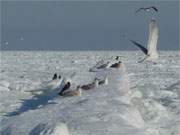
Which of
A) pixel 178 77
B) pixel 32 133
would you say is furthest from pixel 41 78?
pixel 32 133

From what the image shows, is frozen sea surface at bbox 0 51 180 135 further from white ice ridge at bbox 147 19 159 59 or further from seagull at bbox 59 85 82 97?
white ice ridge at bbox 147 19 159 59

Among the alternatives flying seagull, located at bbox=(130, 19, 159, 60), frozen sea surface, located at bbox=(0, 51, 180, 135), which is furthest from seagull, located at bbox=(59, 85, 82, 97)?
flying seagull, located at bbox=(130, 19, 159, 60)

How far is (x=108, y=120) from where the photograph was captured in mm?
8398

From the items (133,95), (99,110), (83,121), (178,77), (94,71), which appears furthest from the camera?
(94,71)

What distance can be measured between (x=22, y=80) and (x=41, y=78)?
4.90ft

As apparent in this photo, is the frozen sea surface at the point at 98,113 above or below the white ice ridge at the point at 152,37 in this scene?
below

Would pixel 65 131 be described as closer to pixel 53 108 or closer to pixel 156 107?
pixel 53 108

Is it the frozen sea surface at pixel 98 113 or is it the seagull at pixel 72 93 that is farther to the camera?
the seagull at pixel 72 93

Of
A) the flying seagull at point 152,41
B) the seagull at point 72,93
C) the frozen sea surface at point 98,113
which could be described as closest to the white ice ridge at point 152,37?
the flying seagull at point 152,41

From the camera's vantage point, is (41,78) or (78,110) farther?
(41,78)

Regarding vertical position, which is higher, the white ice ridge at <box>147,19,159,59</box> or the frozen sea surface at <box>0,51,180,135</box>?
the white ice ridge at <box>147,19,159,59</box>

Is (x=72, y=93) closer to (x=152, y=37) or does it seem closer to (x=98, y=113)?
(x=98, y=113)

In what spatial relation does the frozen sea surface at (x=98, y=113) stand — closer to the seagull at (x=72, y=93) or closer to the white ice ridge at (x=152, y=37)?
the seagull at (x=72, y=93)

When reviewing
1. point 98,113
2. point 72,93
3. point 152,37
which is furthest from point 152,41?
point 98,113
